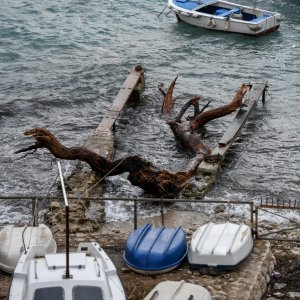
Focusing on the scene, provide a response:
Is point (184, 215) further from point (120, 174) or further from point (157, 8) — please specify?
point (157, 8)

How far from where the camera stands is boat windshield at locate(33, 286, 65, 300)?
13383 mm

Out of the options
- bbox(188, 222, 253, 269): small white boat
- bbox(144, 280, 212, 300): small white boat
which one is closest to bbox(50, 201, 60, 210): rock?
bbox(188, 222, 253, 269): small white boat

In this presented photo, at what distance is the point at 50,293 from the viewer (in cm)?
1342

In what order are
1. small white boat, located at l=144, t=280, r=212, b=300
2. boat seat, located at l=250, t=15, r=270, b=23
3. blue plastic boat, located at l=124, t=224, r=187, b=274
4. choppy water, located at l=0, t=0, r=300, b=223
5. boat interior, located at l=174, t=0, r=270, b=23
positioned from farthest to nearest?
boat interior, located at l=174, t=0, r=270, b=23, boat seat, located at l=250, t=15, r=270, b=23, choppy water, located at l=0, t=0, r=300, b=223, blue plastic boat, located at l=124, t=224, r=187, b=274, small white boat, located at l=144, t=280, r=212, b=300

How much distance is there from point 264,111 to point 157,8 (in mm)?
16872

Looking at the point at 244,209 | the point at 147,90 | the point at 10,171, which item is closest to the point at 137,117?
the point at 147,90

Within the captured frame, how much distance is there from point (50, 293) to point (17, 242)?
106 inches

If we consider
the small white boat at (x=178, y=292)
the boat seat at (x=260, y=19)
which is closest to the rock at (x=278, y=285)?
the small white boat at (x=178, y=292)

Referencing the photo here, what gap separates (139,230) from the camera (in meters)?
16.4

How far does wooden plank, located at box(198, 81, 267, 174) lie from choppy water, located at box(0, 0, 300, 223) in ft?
1.93

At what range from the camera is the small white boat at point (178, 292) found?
46.5ft

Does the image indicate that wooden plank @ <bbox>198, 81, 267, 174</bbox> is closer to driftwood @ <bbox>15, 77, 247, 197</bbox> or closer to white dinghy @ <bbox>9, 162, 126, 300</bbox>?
driftwood @ <bbox>15, 77, 247, 197</bbox>

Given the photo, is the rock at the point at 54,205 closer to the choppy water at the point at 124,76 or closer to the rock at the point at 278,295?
the choppy water at the point at 124,76

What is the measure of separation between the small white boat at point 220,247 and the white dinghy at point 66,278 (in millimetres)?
1970
